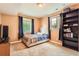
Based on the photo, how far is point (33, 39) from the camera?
6.13 ft

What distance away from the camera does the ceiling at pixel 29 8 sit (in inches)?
57.3

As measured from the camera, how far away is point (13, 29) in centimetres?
160

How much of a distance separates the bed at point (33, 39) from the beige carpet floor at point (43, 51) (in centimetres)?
9

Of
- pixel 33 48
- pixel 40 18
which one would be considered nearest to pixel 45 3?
pixel 40 18

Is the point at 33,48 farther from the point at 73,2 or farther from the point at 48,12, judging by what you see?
the point at 73,2

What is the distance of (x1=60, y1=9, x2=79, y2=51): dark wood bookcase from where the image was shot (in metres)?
1.69

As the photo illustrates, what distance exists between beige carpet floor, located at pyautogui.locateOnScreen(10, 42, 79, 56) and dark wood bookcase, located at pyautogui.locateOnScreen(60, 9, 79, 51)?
0.15m

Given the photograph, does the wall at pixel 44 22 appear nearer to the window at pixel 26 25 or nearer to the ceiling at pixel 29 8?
the ceiling at pixel 29 8

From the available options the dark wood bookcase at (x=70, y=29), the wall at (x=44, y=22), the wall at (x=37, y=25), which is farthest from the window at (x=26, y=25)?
the dark wood bookcase at (x=70, y=29)

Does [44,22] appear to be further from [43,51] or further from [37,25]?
[43,51]

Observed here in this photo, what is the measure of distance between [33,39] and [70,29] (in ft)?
2.85

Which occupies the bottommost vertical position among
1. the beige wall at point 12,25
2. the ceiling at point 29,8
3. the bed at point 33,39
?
the bed at point 33,39

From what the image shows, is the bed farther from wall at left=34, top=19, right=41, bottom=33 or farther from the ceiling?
the ceiling

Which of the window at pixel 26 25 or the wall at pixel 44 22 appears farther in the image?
the wall at pixel 44 22
